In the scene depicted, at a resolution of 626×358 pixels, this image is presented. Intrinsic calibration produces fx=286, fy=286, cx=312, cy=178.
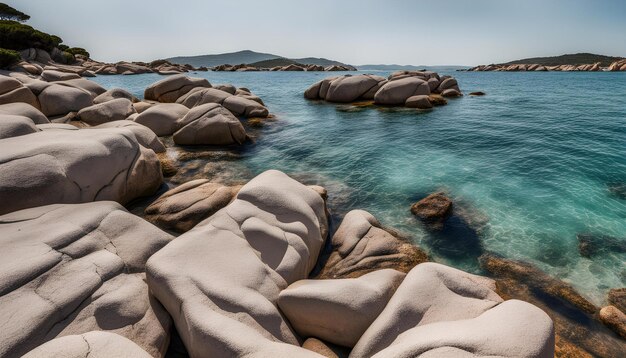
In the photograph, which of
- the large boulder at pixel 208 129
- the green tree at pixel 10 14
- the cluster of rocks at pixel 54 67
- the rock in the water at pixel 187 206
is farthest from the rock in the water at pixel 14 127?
the green tree at pixel 10 14

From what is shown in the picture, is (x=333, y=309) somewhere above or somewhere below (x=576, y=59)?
below

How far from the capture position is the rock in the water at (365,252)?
6375 millimetres

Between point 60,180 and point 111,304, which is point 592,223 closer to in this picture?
point 111,304

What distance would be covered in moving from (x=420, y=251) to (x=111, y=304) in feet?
20.8

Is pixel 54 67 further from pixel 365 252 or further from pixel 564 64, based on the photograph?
pixel 564 64

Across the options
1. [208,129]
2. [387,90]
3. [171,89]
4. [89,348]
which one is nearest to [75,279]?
[89,348]

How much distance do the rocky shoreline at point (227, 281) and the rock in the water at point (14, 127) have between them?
0.13 ft

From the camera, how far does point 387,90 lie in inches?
1022

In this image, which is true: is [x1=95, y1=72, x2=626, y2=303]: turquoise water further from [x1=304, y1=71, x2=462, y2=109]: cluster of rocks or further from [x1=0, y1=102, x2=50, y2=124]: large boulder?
[x1=0, y1=102, x2=50, y2=124]: large boulder

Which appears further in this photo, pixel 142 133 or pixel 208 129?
pixel 208 129

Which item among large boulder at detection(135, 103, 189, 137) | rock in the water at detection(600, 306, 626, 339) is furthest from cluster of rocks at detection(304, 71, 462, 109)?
rock in the water at detection(600, 306, 626, 339)

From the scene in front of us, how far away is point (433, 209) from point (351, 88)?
869 inches

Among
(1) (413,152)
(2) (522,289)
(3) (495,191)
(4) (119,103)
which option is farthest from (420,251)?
(4) (119,103)

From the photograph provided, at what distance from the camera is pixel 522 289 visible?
6043mm
